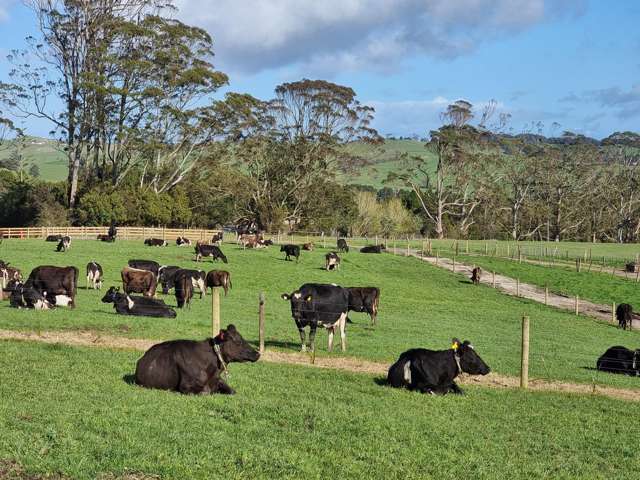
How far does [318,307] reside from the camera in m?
17.4

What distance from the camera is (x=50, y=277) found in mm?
22297

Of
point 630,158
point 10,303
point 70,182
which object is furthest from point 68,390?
point 630,158

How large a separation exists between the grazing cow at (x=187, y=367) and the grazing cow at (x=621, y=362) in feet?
Answer: 36.1

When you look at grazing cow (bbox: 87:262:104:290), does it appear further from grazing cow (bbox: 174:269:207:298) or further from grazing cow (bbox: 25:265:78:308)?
grazing cow (bbox: 25:265:78:308)

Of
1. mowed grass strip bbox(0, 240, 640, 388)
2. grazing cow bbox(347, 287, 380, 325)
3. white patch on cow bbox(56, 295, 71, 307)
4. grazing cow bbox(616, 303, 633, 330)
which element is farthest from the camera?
grazing cow bbox(616, 303, 633, 330)

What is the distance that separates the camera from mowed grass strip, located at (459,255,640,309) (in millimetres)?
42069

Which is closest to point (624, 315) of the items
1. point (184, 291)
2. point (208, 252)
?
point (184, 291)

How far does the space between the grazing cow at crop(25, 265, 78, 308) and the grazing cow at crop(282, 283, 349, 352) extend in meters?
7.85

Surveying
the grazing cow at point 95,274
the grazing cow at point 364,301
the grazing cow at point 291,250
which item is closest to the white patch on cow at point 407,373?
the grazing cow at point 364,301

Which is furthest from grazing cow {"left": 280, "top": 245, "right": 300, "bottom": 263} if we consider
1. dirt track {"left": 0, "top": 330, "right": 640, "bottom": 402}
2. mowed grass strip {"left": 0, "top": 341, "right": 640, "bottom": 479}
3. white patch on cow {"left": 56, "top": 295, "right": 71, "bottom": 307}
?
mowed grass strip {"left": 0, "top": 341, "right": 640, "bottom": 479}

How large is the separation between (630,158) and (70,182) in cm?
8320

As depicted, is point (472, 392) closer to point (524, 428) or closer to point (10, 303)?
point (524, 428)

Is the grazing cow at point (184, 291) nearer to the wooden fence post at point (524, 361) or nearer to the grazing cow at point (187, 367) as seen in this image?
the wooden fence post at point (524, 361)

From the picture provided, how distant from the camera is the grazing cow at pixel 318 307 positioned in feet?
56.5
